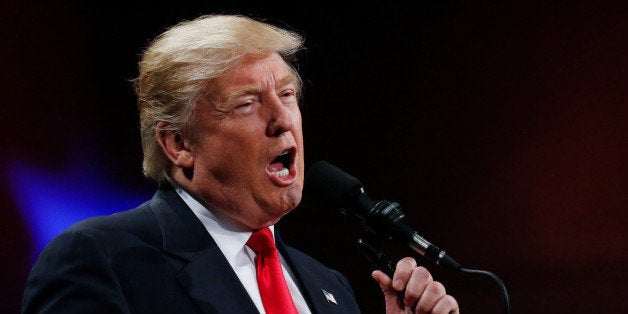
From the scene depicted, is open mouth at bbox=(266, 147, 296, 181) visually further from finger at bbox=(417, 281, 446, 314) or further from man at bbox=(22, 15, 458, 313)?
finger at bbox=(417, 281, 446, 314)

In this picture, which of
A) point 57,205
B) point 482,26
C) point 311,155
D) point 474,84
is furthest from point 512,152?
point 57,205

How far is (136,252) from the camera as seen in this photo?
1.60 m

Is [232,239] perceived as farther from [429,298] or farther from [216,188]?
[429,298]

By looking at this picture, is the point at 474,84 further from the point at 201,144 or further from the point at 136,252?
the point at 136,252

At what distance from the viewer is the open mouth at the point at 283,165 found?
175 cm

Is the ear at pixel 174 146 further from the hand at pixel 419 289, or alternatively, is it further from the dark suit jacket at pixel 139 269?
the hand at pixel 419 289

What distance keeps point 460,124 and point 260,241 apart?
166 centimetres

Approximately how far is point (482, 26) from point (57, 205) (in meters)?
1.99

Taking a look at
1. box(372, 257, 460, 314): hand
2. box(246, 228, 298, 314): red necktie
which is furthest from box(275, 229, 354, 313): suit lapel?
box(372, 257, 460, 314): hand

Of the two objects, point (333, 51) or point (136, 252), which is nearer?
point (136, 252)

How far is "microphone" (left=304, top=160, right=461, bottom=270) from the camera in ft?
4.98

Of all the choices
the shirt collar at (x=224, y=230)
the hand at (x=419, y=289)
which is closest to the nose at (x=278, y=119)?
the shirt collar at (x=224, y=230)

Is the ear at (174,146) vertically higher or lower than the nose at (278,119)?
Answer: lower

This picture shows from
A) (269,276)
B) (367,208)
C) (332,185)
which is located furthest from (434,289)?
(269,276)
